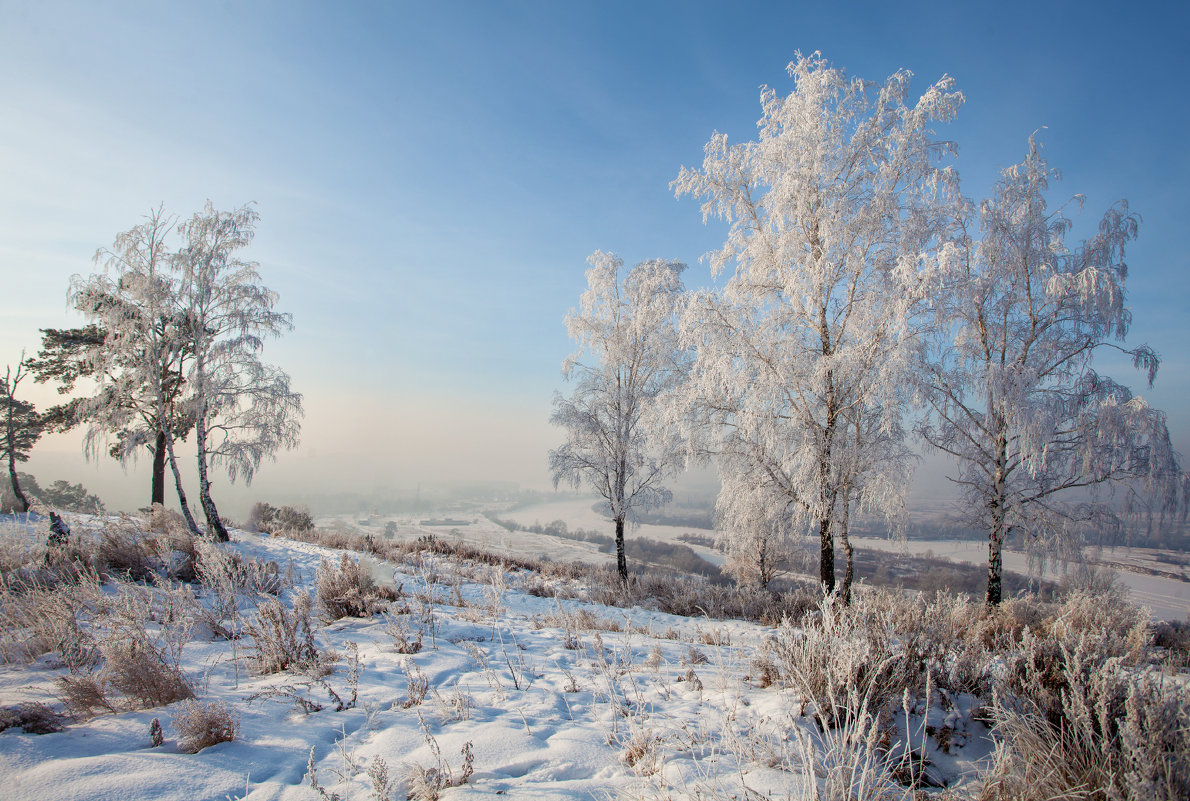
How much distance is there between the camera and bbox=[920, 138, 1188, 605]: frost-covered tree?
8.76m

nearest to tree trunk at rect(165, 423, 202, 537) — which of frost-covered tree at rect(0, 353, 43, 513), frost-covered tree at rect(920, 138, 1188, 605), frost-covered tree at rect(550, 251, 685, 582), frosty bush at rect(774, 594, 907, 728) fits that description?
frost-covered tree at rect(0, 353, 43, 513)

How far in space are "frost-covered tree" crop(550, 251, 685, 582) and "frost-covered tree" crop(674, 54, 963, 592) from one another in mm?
5115

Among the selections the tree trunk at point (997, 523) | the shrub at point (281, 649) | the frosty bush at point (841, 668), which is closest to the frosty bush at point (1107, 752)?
the frosty bush at point (841, 668)

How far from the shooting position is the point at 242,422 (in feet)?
46.1

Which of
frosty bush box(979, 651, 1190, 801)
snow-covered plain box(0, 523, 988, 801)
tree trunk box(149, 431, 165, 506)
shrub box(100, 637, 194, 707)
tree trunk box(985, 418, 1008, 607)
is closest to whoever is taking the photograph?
frosty bush box(979, 651, 1190, 801)

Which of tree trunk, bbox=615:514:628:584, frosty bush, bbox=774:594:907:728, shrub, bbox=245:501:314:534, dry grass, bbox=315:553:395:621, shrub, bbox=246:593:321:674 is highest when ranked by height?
frosty bush, bbox=774:594:907:728

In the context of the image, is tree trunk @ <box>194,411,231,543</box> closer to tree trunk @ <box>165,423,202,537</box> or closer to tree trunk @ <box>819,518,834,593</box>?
tree trunk @ <box>165,423,202,537</box>

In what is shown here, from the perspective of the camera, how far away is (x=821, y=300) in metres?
8.72

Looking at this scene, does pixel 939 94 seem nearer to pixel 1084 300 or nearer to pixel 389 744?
pixel 1084 300

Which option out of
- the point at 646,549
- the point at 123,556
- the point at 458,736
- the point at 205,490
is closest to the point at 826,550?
the point at 458,736

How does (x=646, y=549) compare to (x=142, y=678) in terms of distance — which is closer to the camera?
(x=142, y=678)

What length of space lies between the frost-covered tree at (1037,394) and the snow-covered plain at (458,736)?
7.82m

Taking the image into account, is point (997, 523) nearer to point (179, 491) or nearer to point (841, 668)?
point (841, 668)

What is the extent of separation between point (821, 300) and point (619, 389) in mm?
7164
